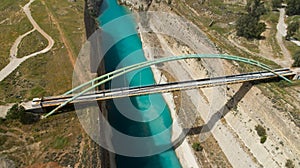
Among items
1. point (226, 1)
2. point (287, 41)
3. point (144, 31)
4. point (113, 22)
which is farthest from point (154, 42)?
point (287, 41)

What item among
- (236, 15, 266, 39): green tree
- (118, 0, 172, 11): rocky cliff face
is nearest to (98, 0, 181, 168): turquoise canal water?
(118, 0, 172, 11): rocky cliff face

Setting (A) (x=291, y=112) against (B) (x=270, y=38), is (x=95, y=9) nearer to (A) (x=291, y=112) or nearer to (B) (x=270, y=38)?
(B) (x=270, y=38)

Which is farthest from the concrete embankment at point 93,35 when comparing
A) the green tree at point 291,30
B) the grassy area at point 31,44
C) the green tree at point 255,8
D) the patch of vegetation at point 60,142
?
the green tree at point 291,30

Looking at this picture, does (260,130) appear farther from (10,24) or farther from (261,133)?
(10,24)

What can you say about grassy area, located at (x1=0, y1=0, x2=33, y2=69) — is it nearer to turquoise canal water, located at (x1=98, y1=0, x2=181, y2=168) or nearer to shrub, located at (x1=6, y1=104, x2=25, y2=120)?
shrub, located at (x1=6, y1=104, x2=25, y2=120)

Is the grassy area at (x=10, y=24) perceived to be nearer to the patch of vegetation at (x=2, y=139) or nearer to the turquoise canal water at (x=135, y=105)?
the patch of vegetation at (x=2, y=139)
